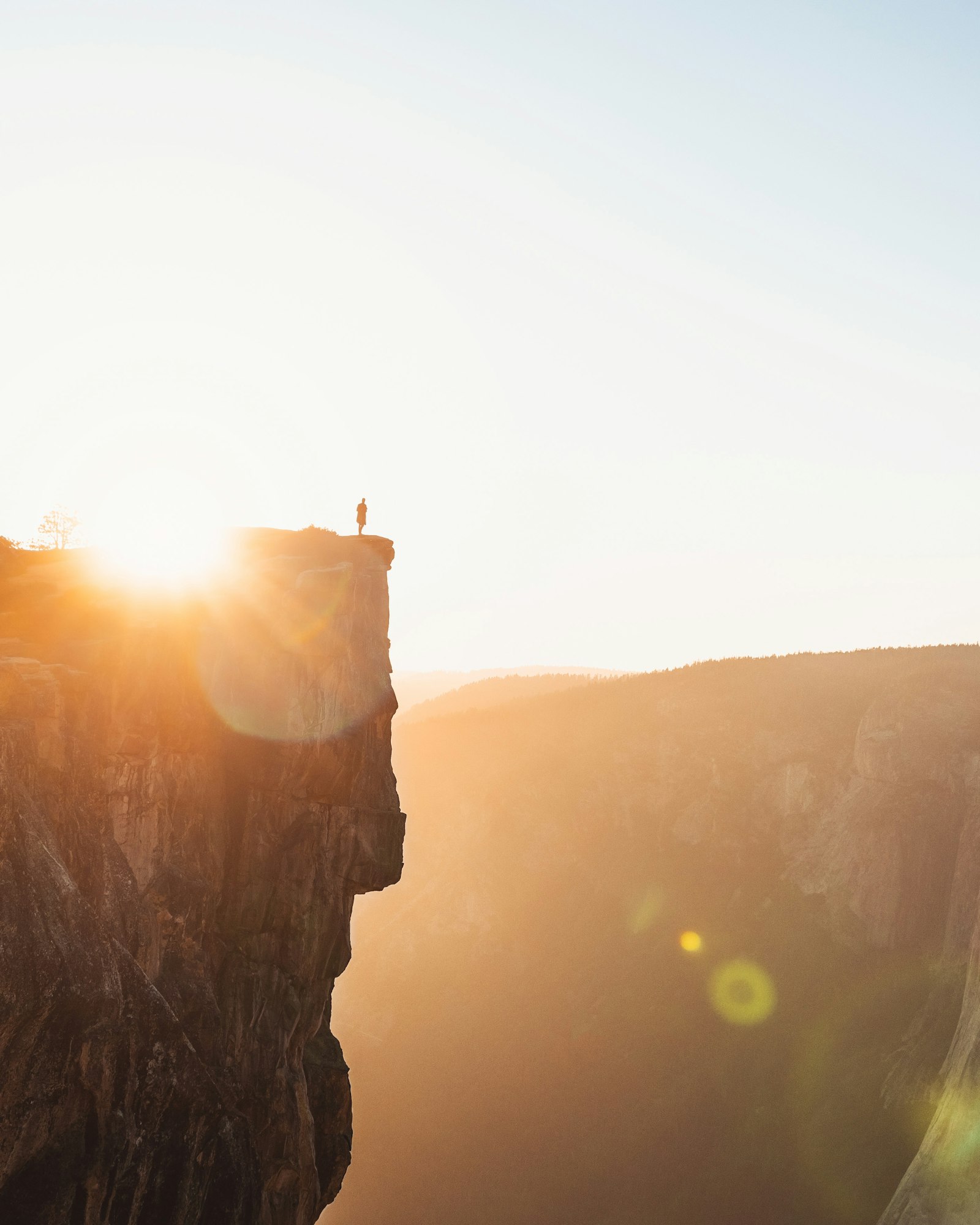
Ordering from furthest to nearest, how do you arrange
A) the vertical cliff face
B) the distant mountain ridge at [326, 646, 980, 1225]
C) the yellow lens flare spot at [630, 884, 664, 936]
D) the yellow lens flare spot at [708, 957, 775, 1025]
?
the yellow lens flare spot at [630, 884, 664, 936]
the yellow lens flare spot at [708, 957, 775, 1025]
the distant mountain ridge at [326, 646, 980, 1225]
the vertical cliff face

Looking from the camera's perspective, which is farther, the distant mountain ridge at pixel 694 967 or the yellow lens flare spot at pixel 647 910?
the yellow lens flare spot at pixel 647 910

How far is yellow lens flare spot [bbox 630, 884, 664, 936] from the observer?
89688 mm

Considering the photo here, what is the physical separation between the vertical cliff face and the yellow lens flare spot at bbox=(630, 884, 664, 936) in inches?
2376

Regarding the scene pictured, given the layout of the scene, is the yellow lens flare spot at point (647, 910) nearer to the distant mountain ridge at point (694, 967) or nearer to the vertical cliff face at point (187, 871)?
the distant mountain ridge at point (694, 967)

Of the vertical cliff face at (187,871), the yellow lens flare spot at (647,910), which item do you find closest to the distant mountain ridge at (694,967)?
the yellow lens flare spot at (647,910)

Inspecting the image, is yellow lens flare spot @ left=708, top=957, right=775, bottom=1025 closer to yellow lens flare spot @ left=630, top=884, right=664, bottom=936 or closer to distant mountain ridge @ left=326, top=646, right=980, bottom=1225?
distant mountain ridge @ left=326, top=646, right=980, bottom=1225

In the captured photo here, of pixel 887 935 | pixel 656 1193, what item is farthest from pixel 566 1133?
pixel 887 935

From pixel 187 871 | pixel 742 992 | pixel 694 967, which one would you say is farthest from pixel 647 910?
Result: pixel 187 871

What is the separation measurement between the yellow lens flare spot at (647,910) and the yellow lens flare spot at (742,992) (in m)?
9.00

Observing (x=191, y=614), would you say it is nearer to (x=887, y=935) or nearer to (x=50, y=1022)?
(x=50, y=1022)

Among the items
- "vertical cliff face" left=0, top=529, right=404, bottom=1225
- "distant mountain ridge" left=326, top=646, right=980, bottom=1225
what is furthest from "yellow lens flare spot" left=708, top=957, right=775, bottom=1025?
"vertical cliff face" left=0, top=529, right=404, bottom=1225

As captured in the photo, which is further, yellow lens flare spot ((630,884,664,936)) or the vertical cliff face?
yellow lens flare spot ((630,884,664,936))

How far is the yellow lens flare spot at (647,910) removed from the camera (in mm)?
89688

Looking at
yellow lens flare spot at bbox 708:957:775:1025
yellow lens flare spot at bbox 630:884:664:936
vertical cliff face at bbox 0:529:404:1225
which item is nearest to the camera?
vertical cliff face at bbox 0:529:404:1225
